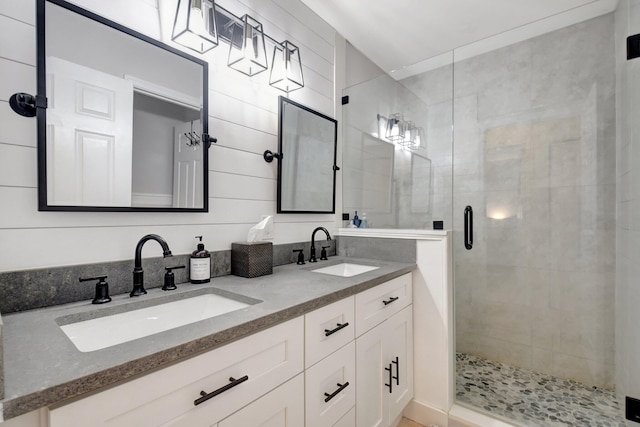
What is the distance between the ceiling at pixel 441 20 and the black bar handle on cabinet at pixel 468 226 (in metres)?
1.10

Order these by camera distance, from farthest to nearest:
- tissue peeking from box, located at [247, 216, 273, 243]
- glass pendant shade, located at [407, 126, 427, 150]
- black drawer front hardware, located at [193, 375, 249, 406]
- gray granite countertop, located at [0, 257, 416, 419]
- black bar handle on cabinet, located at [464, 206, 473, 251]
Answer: glass pendant shade, located at [407, 126, 427, 150] < black bar handle on cabinet, located at [464, 206, 473, 251] < tissue peeking from box, located at [247, 216, 273, 243] < black drawer front hardware, located at [193, 375, 249, 406] < gray granite countertop, located at [0, 257, 416, 419]

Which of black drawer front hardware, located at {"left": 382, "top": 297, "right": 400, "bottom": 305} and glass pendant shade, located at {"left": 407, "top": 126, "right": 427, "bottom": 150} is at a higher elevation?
glass pendant shade, located at {"left": 407, "top": 126, "right": 427, "bottom": 150}

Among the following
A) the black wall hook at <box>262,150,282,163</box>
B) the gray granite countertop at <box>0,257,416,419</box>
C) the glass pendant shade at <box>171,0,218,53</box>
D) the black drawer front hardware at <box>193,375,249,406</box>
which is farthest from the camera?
the black wall hook at <box>262,150,282,163</box>

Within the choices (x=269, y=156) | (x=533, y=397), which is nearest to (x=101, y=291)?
(x=269, y=156)

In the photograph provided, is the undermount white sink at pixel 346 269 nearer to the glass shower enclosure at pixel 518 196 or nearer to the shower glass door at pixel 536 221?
the glass shower enclosure at pixel 518 196

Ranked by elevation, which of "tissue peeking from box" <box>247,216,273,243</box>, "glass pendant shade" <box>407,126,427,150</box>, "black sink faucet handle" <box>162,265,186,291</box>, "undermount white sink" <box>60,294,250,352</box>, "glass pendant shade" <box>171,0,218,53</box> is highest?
Answer: "glass pendant shade" <box>171,0,218,53</box>

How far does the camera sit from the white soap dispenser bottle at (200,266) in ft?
4.22

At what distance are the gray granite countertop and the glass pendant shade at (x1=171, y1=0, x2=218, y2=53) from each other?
106cm

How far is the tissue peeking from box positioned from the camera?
5.02 ft

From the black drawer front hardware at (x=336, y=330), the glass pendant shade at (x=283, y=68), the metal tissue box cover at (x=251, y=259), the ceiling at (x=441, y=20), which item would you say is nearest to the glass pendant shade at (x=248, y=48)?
the glass pendant shade at (x=283, y=68)

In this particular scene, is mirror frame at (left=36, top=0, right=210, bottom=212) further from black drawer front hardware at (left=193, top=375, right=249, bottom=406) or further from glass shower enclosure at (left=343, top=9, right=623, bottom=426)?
glass shower enclosure at (left=343, top=9, right=623, bottom=426)

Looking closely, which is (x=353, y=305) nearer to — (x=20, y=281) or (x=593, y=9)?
(x=20, y=281)

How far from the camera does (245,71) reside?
5.18ft

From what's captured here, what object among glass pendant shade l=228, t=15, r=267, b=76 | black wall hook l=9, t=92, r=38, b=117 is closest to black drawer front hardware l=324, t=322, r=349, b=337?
black wall hook l=9, t=92, r=38, b=117
